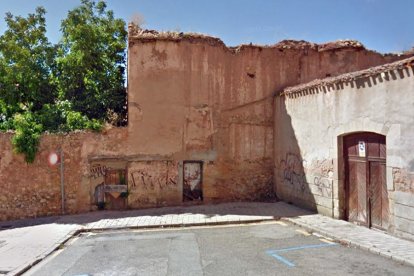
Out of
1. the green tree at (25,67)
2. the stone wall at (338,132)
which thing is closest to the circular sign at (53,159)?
the green tree at (25,67)

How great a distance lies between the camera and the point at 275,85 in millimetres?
14656

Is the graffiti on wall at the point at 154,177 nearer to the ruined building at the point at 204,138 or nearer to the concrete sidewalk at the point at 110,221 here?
the ruined building at the point at 204,138

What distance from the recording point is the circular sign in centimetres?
1309

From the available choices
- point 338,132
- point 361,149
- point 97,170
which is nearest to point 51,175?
point 97,170

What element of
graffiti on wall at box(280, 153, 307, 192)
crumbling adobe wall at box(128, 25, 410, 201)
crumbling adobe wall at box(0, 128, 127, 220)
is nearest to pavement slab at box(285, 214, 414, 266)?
graffiti on wall at box(280, 153, 307, 192)

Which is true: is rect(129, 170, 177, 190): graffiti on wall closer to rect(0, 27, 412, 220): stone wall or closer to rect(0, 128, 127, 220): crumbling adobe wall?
rect(0, 27, 412, 220): stone wall

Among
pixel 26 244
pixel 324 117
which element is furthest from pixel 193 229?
pixel 324 117

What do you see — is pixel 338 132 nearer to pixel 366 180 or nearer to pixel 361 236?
pixel 366 180

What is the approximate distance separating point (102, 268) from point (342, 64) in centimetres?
1281

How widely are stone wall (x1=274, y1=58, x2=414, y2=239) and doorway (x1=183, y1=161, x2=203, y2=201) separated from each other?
321 centimetres

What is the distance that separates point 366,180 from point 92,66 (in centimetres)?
1197

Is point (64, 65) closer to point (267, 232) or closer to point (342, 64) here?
point (267, 232)

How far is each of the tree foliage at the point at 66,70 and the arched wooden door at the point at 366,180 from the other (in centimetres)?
944

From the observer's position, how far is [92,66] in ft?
50.4
